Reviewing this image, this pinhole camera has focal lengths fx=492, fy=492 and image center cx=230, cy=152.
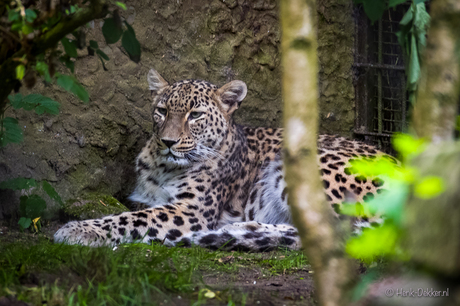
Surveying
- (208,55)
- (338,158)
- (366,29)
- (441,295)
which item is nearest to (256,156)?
(338,158)

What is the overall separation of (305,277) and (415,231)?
7.67ft

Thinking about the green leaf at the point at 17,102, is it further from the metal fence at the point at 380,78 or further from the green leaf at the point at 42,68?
the metal fence at the point at 380,78

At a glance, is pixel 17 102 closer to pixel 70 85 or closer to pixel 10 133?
pixel 10 133

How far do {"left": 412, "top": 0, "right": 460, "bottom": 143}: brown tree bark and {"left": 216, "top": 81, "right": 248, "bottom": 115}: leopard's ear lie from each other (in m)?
4.04

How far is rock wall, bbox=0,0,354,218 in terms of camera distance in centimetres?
530

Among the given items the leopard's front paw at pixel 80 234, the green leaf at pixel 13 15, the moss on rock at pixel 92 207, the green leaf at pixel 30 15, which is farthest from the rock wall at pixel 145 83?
the green leaf at pixel 13 15

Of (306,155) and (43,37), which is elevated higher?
(43,37)

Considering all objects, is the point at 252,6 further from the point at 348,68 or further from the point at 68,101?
the point at 68,101

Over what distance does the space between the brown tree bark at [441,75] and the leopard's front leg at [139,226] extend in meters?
3.12

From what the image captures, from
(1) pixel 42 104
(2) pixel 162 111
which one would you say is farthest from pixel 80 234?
(2) pixel 162 111

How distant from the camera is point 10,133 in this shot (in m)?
3.61

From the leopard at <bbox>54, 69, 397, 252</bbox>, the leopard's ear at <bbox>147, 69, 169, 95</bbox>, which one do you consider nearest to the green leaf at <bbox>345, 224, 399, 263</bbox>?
the leopard at <bbox>54, 69, 397, 252</bbox>

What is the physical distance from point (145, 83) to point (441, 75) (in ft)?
15.4

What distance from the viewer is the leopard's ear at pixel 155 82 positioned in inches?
222
